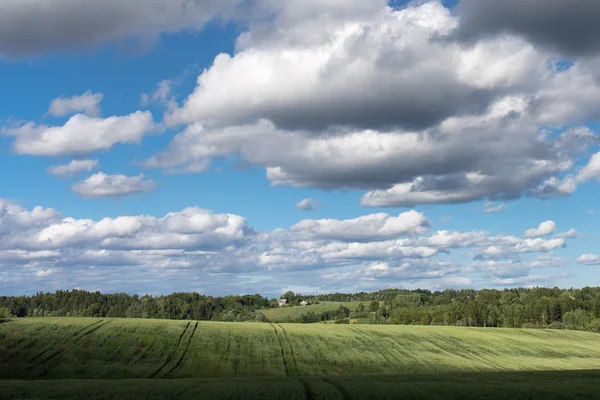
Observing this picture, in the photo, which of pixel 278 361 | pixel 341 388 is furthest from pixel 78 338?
pixel 341 388

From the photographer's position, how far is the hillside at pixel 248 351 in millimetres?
60562

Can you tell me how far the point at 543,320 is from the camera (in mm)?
161375

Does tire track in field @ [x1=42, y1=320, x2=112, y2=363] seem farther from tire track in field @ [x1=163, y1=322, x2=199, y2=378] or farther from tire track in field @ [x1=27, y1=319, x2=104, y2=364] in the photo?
tire track in field @ [x1=163, y1=322, x2=199, y2=378]

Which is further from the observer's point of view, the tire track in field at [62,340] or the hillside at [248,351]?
the tire track in field at [62,340]

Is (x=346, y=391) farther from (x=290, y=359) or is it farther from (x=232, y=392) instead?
(x=290, y=359)

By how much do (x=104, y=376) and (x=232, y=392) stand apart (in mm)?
28514

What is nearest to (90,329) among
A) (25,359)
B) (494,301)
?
(25,359)

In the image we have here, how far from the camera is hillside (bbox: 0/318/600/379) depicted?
2384 inches

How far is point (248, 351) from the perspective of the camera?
7125 cm

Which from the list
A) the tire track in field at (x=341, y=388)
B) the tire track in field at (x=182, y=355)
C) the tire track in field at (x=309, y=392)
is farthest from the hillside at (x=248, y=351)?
the tire track in field at (x=309, y=392)

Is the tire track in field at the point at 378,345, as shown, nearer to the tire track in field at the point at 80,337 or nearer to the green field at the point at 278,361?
the green field at the point at 278,361

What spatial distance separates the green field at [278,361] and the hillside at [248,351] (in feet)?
0.49

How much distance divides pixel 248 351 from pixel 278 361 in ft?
19.0

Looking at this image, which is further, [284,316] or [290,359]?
[284,316]
